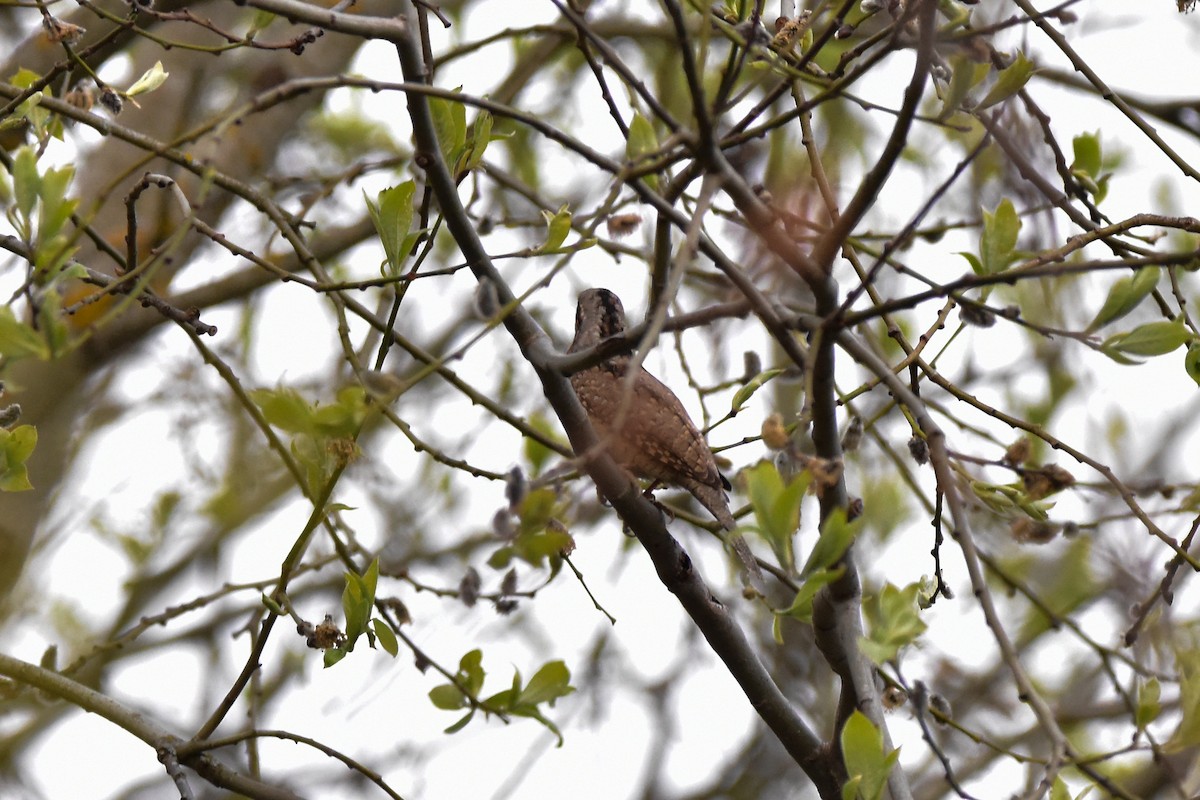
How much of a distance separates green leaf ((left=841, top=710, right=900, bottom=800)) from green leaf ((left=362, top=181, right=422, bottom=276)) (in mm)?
1050

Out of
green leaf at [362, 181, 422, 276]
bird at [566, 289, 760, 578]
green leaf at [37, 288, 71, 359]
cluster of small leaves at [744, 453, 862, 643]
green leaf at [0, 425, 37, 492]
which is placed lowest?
cluster of small leaves at [744, 453, 862, 643]

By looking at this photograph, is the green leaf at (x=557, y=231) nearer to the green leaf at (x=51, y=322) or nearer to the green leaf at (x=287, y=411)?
the green leaf at (x=287, y=411)

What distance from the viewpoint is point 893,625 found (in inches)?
60.5

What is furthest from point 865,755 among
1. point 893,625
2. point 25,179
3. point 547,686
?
point 25,179

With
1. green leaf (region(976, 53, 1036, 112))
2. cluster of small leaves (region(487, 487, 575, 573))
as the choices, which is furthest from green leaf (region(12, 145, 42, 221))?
green leaf (region(976, 53, 1036, 112))

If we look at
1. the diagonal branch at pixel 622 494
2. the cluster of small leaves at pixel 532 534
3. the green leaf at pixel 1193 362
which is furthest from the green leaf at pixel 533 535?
the green leaf at pixel 1193 362

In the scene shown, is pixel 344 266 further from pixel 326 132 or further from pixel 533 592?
pixel 533 592

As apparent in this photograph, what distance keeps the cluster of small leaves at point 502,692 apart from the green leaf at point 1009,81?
3.79ft

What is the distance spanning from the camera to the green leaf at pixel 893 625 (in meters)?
1.51

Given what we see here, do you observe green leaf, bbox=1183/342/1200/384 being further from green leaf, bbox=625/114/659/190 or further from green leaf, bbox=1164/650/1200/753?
green leaf, bbox=625/114/659/190

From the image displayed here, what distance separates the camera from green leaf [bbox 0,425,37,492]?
2.01 meters

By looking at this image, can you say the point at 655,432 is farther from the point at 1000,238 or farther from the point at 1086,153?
the point at 1000,238

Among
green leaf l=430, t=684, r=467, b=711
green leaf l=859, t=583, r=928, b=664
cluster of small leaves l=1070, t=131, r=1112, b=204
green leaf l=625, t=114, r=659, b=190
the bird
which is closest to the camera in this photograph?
green leaf l=859, t=583, r=928, b=664

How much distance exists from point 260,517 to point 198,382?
0.76m
